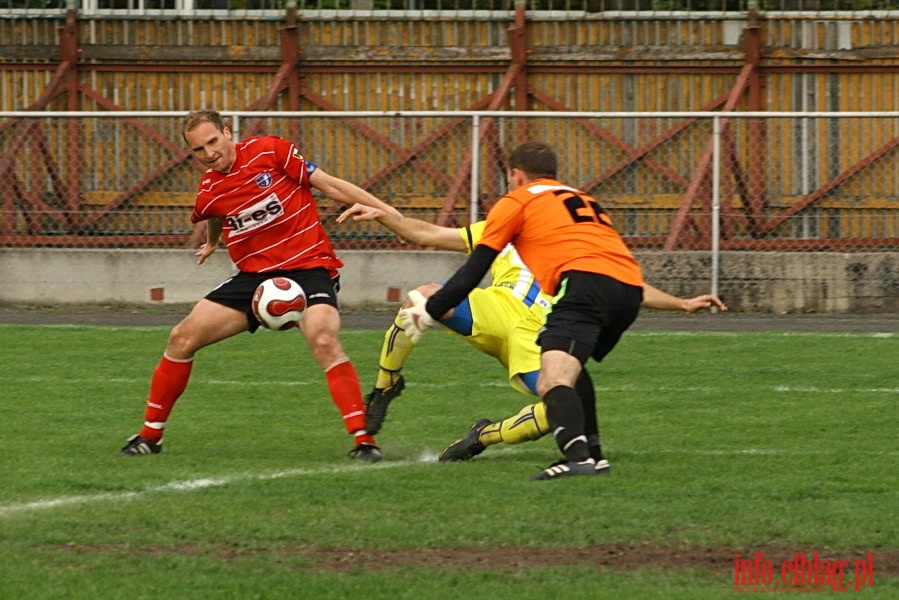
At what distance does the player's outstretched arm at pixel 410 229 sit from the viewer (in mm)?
7645

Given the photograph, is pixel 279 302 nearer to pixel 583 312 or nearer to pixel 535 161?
pixel 535 161

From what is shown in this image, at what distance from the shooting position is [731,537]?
19.7ft

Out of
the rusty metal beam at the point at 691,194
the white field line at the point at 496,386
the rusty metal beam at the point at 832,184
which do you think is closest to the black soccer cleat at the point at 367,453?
the white field line at the point at 496,386

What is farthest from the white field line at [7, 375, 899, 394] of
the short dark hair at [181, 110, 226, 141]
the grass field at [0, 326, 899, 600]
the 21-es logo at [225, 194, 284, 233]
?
the short dark hair at [181, 110, 226, 141]

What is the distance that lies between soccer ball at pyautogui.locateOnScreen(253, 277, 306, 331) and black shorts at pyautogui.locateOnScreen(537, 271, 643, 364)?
133 cm

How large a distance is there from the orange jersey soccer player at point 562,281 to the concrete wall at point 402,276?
7.88m

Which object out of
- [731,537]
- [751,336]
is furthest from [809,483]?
[751,336]

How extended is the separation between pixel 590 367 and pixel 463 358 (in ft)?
3.44

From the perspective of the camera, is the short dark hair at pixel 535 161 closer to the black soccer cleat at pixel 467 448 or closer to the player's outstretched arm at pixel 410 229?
the player's outstretched arm at pixel 410 229

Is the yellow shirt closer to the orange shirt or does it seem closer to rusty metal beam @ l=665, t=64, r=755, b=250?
the orange shirt

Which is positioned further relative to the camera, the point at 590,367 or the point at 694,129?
the point at 694,129

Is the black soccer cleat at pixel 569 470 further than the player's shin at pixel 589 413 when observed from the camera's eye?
No

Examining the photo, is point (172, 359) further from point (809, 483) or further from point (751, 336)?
point (751, 336)

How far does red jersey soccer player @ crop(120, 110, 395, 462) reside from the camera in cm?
785
